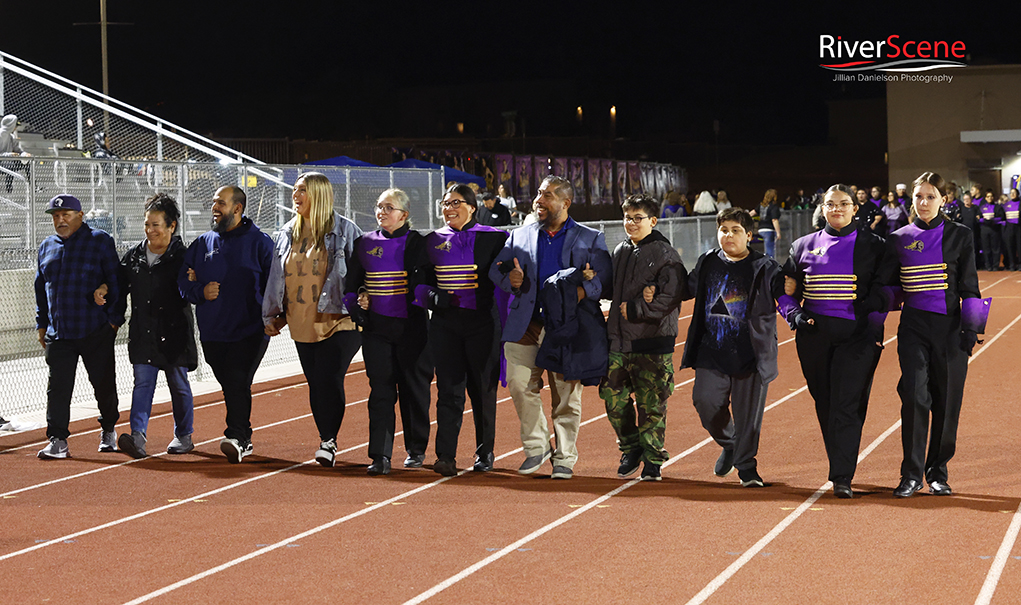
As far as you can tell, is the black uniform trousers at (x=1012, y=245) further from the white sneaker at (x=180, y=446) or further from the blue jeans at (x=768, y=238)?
the white sneaker at (x=180, y=446)

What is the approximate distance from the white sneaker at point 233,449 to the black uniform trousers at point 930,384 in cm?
424

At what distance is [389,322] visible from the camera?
7883 millimetres

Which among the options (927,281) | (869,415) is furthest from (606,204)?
(927,281)

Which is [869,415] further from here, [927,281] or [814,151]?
[814,151]

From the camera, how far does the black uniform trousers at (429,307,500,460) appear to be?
7.77 metres

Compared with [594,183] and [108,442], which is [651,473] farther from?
[594,183]

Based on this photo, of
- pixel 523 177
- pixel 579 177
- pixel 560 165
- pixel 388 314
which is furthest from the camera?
pixel 579 177

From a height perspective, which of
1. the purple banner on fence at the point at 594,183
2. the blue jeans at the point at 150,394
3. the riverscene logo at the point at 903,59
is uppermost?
the riverscene logo at the point at 903,59

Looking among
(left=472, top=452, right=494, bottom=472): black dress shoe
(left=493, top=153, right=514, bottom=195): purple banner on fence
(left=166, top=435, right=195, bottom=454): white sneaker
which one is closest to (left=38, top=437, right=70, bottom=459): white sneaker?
(left=166, top=435, right=195, bottom=454): white sneaker

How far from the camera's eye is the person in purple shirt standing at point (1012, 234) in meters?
27.1

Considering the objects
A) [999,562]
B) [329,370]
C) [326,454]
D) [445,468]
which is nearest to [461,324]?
[445,468]

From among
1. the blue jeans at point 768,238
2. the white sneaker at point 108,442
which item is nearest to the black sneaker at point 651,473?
the white sneaker at point 108,442

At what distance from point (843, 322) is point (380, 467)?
2986 millimetres

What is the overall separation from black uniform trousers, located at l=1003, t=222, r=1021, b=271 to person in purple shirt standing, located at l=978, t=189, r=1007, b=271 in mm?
197
